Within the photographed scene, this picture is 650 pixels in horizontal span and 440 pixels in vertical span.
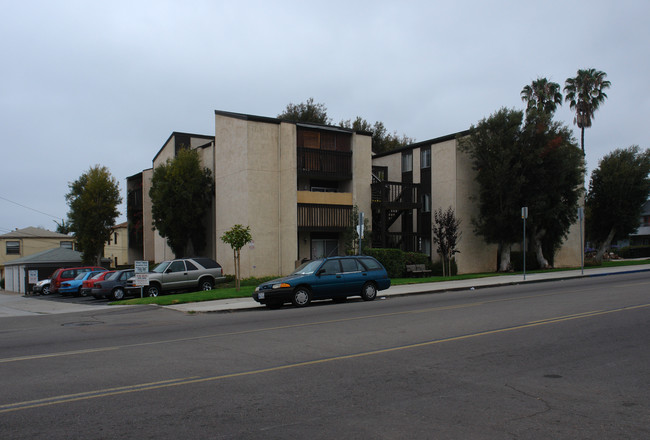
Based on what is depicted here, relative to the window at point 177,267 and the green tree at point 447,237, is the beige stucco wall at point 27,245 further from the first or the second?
the green tree at point 447,237

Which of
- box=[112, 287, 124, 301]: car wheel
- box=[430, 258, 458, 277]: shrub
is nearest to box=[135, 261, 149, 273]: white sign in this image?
box=[112, 287, 124, 301]: car wheel

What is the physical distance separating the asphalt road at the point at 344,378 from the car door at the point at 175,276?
10800mm

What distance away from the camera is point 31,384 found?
693 cm

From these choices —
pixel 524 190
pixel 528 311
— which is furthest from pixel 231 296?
pixel 524 190

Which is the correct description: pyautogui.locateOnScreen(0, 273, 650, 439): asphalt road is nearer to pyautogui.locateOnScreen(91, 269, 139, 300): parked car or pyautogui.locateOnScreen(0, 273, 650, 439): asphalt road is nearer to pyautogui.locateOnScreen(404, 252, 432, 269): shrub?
pyautogui.locateOnScreen(91, 269, 139, 300): parked car

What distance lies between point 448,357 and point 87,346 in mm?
6680

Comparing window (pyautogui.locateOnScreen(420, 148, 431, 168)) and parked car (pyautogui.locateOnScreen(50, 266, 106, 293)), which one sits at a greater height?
window (pyautogui.locateOnScreen(420, 148, 431, 168))

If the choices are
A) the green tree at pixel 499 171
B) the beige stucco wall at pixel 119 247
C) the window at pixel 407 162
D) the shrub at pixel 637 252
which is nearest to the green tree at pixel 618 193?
the green tree at pixel 499 171

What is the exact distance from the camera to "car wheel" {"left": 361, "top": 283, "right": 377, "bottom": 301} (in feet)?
59.4

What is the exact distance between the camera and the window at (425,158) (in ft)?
114

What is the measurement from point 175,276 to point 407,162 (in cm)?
1869

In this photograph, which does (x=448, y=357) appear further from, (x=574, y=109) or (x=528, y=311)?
(x=574, y=109)

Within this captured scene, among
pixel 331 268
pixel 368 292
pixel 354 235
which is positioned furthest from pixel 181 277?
pixel 354 235

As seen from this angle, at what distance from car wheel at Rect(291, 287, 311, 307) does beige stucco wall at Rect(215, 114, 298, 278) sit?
1286cm
